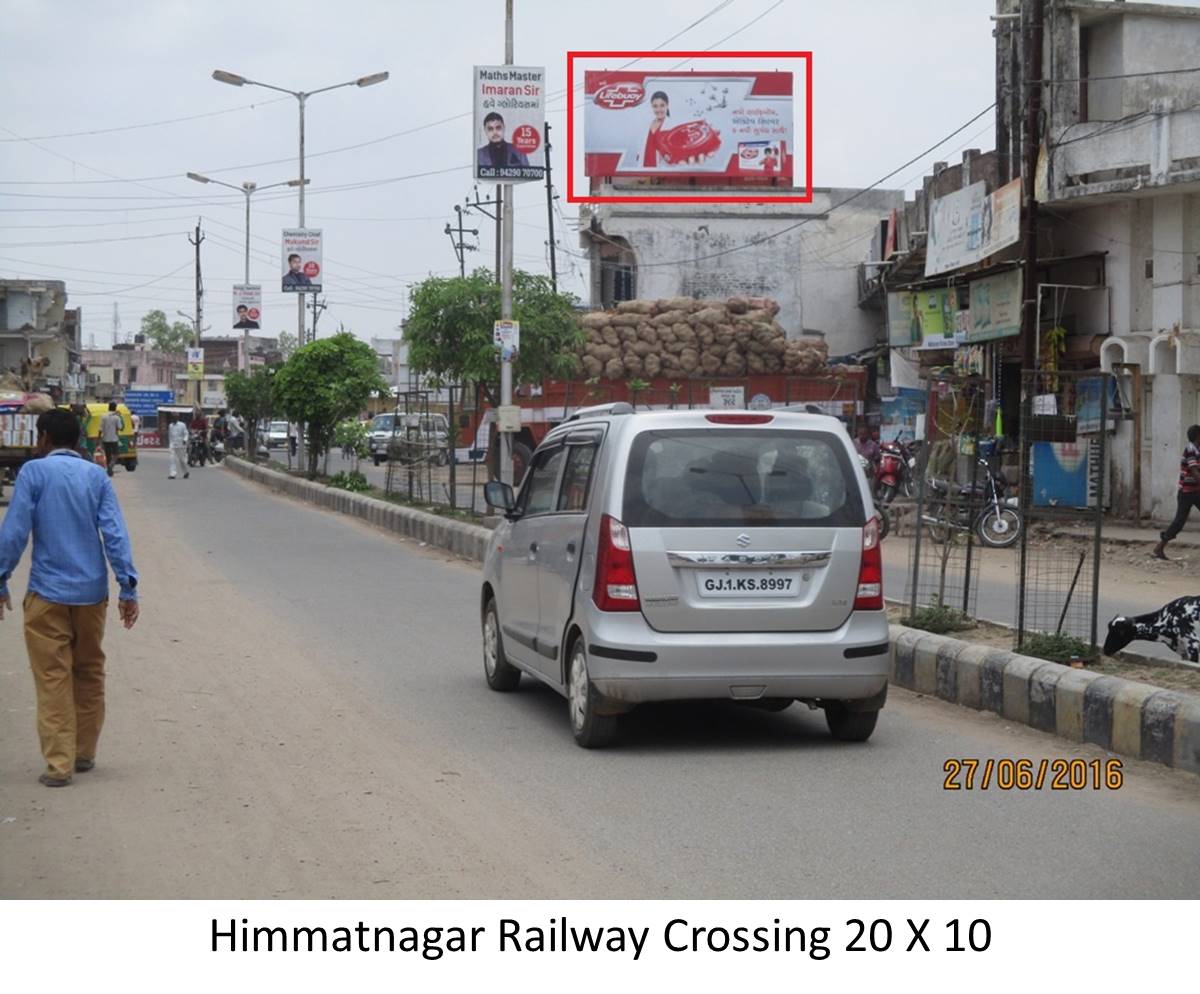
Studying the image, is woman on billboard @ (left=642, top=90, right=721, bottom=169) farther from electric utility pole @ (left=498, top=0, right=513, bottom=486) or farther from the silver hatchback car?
the silver hatchback car

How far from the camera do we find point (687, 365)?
40344 millimetres

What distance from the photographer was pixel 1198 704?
8125mm

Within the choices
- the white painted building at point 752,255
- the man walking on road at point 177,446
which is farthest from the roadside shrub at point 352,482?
the white painted building at point 752,255

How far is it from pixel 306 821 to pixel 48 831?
107cm

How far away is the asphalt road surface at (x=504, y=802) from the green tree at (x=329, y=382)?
81.6 feet

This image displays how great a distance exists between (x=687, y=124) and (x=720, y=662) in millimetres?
48328

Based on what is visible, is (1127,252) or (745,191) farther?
(745,191)

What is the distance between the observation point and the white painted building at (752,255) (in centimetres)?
5338

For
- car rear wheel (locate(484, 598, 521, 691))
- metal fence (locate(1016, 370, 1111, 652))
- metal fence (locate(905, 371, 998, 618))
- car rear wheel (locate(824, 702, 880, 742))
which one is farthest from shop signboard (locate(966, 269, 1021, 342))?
car rear wheel (locate(824, 702, 880, 742))

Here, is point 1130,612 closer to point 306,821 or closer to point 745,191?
point 306,821

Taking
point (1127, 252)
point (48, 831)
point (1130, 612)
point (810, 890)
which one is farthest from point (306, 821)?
point (1127, 252)

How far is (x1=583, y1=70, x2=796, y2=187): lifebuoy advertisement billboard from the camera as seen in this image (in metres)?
54.3
